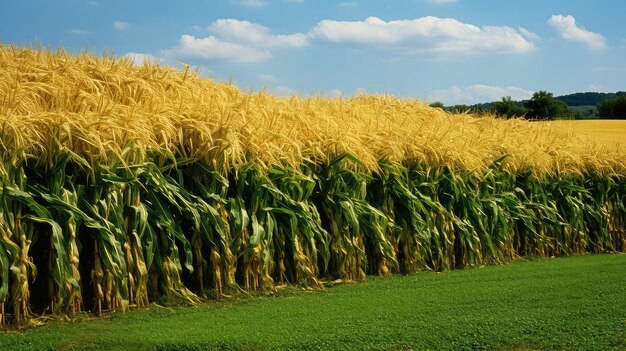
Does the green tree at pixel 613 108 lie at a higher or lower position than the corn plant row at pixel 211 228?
higher

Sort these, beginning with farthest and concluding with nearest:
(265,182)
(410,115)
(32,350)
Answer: (410,115)
(265,182)
(32,350)

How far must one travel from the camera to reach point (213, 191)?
624 cm

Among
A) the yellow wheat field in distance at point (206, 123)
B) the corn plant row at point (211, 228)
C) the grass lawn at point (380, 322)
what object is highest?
the yellow wheat field in distance at point (206, 123)

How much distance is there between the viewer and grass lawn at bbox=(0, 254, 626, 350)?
482cm

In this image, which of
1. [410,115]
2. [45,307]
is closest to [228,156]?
[45,307]

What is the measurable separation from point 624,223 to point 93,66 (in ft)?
27.9

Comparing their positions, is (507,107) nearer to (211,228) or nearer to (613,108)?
(613,108)

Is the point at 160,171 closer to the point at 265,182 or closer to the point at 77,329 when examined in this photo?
the point at 265,182

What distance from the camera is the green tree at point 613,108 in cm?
4500

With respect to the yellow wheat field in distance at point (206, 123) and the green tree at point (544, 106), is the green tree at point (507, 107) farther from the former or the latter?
the yellow wheat field in distance at point (206, 123)

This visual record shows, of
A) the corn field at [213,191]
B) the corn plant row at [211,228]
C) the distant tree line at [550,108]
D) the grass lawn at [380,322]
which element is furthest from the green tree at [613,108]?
the grass lawn at [380,322]

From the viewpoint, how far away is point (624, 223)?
456 inches

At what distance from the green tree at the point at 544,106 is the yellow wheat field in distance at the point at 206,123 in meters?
26.9

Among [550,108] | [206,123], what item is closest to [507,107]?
[550,108]
